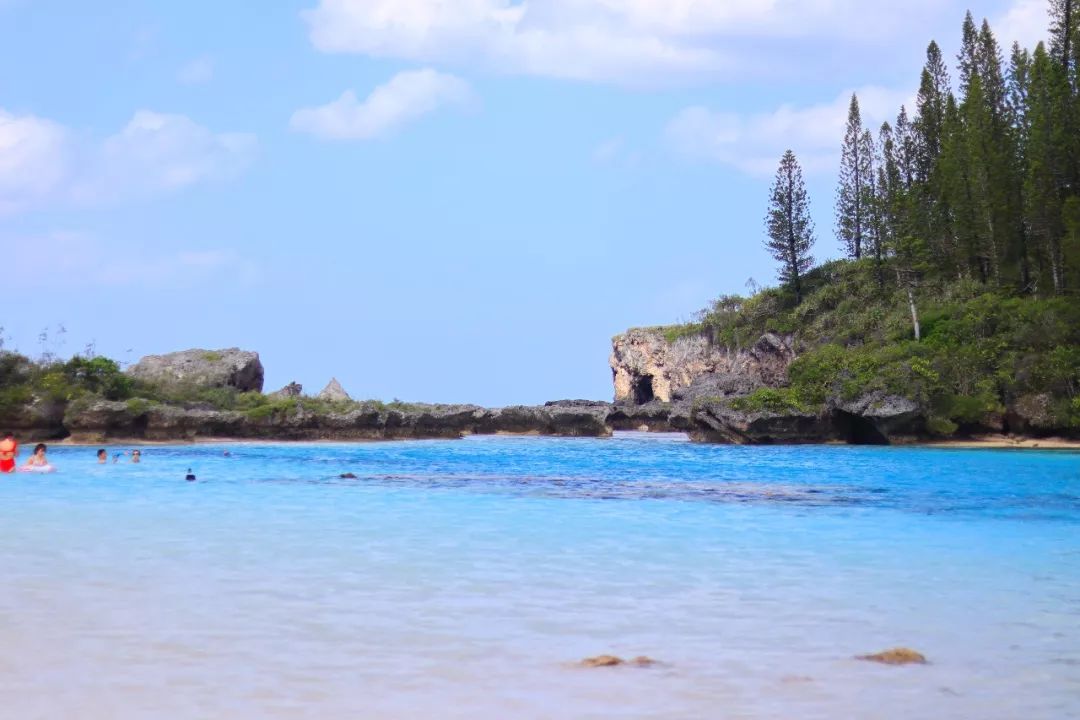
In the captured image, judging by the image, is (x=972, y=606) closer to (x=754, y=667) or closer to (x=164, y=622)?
(x=754, y=667)

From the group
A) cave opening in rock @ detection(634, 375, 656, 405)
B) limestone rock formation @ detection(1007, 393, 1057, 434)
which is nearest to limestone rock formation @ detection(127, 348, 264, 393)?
cave opening in rock @ detection(634, 375, 656, 405)

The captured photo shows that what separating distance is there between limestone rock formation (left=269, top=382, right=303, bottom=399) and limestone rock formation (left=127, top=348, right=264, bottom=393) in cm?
→ 129

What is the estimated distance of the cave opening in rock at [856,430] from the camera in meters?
43.6

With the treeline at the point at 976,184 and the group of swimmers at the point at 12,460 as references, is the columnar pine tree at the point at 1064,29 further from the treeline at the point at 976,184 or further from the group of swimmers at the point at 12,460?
the group of swimmers at the point at 12,460

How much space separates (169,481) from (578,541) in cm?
1507

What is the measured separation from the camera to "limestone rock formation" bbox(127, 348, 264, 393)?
55.3 meters

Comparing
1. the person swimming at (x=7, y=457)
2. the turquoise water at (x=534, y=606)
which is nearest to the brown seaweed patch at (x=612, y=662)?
the turquoise water at (x=534, y=606)

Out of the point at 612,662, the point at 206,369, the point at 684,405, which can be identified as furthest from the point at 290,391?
the point at 612,662

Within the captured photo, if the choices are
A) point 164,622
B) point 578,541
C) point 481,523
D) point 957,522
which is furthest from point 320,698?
point 957,522

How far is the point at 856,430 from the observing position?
44.9 meters

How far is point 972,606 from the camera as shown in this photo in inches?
319

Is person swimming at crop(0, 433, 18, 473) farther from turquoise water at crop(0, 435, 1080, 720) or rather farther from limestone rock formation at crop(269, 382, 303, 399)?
limestone rock formation at crop(269, 382, 303, 399)

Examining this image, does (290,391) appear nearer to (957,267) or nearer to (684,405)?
(684,405)

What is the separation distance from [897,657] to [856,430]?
40605 mm
